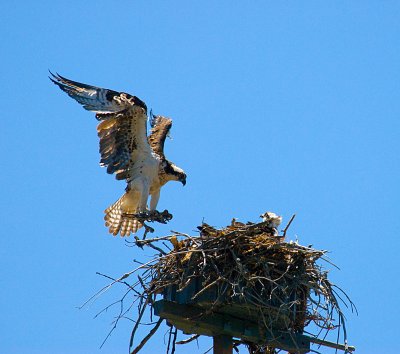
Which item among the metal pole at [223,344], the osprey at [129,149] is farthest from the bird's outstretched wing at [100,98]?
the metal pole at [223,344]

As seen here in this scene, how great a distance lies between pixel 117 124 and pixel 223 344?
3683mm

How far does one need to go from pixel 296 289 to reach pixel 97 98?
12.7 feet

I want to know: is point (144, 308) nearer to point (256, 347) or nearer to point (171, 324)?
point (171, 324)

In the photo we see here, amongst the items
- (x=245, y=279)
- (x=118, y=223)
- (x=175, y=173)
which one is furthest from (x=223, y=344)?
(x=118, y=223)

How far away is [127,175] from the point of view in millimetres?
11406

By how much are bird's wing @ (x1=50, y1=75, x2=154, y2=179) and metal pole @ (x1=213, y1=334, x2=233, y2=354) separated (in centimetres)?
345

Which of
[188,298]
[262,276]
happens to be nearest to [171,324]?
[188,298]

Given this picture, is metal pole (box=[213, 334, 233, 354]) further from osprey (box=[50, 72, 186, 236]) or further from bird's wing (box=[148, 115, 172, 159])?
bird's wing (box=[148, 115, 172, 159])

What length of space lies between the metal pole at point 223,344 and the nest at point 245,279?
0.22 meters

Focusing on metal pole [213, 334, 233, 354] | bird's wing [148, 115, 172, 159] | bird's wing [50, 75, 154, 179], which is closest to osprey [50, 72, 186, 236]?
bird's wing [50, 75, 154, 179]

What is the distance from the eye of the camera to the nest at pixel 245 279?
26.7ft

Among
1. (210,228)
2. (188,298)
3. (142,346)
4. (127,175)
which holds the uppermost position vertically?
(127,175)

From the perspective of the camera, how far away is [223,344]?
8.39 m

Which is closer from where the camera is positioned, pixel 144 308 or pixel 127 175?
pixel 144 308
